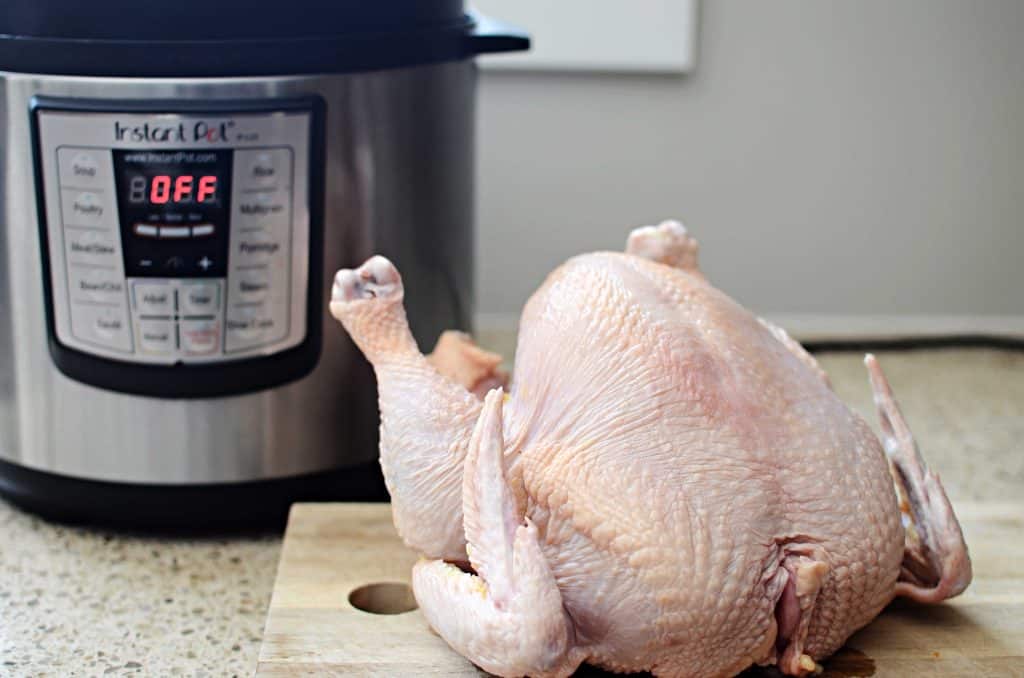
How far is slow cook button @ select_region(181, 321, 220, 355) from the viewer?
0.91m

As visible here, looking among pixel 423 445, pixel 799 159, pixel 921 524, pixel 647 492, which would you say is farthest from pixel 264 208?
pixel 799 159

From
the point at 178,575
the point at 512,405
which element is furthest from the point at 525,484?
the point at 178,575

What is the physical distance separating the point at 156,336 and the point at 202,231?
0.28 feet

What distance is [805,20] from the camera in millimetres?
1485

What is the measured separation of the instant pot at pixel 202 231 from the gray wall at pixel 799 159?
522 mm

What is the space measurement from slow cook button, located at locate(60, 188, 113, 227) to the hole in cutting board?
32cm

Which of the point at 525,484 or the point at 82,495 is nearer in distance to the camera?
the point at 525,484

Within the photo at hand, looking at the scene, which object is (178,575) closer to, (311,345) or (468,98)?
(311,345)

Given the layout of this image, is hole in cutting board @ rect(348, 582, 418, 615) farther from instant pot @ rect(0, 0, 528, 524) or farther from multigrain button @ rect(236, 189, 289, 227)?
multigrain button @ rect(236, 189, 289, 227)

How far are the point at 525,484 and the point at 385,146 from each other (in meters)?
0.35

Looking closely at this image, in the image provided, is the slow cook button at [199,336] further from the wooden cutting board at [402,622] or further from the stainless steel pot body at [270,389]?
the wooden cutting board at [402,622]

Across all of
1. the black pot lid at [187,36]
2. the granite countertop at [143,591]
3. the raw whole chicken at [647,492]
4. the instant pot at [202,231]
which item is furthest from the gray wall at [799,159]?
the raw whole chicken at [647,492]

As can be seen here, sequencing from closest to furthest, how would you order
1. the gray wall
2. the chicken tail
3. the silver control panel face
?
the chicken tail < the silver control panel face < the gray wall

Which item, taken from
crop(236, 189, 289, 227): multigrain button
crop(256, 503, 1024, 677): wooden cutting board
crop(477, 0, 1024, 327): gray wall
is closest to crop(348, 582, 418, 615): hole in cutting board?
crop(256, 503, 1024, 677): wooden cutting board
